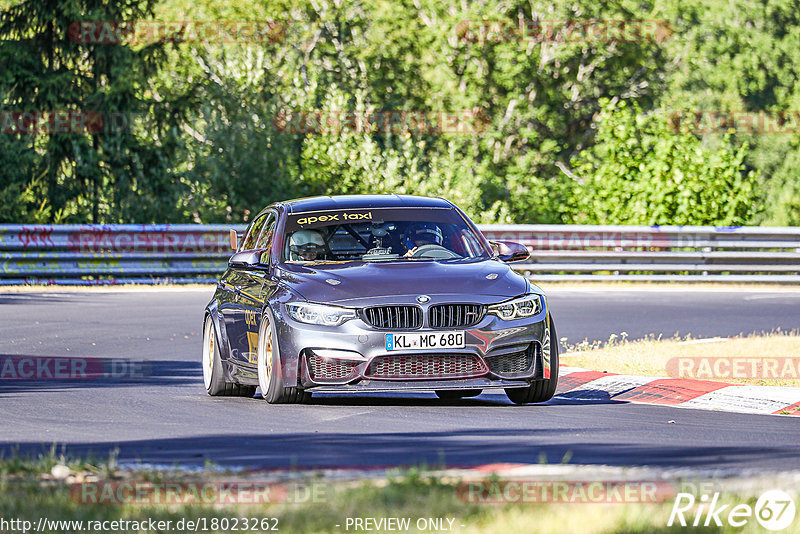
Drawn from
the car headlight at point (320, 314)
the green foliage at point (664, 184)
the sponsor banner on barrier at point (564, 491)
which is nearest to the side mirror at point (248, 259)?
the car headlight at point (320, 314)

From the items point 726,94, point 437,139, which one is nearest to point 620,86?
point 437,139

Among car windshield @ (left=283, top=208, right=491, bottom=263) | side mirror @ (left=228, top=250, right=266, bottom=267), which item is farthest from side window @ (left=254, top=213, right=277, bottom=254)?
car windshield @ (left=283, top=208, right=491, bottom=263)

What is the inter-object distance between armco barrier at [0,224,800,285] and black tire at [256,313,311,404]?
15.7 m

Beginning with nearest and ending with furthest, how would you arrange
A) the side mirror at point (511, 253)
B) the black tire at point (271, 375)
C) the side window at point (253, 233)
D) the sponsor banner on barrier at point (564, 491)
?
the sponsor banner on barrier at point (564, 491) → the black tire at point (271, 375) → the side mirror at point (511, 253) → the side window at point (253, 233)

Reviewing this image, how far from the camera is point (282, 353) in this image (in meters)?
10.5

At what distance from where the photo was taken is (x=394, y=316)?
10.4m

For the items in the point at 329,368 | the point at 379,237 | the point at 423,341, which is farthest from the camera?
the point at 379,237

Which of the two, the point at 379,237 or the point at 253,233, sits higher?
the point at 379,237

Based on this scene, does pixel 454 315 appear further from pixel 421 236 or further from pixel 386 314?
pixel 421 236

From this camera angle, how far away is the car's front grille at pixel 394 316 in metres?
10.4

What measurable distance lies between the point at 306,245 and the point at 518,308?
6.30ft

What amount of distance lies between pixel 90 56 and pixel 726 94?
37498 millimetres

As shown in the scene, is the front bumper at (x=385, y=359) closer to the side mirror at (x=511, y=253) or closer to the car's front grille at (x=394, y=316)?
the car's front grille at (x=394, y=316)

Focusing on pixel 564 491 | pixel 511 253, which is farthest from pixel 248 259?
pixel 564 491
